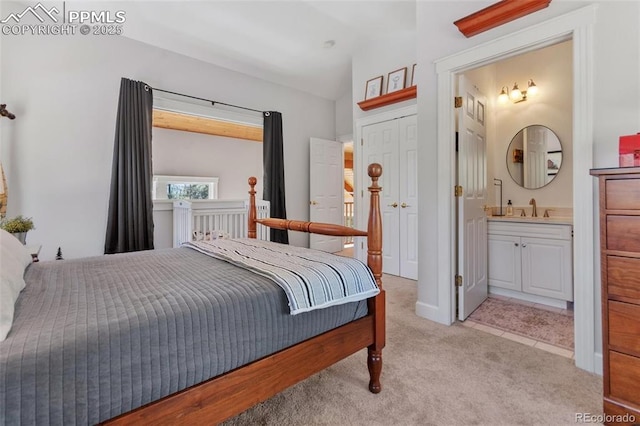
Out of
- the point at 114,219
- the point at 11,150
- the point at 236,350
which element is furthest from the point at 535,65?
the point at 11,150

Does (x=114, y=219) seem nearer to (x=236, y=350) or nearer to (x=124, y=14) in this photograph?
(x=124, y=14)

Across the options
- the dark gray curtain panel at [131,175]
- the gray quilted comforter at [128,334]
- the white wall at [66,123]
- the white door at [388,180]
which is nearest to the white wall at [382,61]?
the white door at [388,180]

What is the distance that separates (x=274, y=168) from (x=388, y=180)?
1723 mm

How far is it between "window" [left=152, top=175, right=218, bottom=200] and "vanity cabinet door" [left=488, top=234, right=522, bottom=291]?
17.1 feet

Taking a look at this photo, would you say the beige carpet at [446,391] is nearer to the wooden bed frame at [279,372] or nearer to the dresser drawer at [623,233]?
the wooden bed frame at [279,372]

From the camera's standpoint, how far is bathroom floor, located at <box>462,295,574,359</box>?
2.12m

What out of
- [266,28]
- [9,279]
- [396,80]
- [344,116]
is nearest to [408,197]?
[396,80]

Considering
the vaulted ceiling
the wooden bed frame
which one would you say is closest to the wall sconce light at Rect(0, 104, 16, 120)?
the vaulted ceiling

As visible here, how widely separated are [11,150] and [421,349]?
12.8ft

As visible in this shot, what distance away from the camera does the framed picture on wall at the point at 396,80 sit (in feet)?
12.5

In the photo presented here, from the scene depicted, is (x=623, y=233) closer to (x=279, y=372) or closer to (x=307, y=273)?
(x=307, y=273)

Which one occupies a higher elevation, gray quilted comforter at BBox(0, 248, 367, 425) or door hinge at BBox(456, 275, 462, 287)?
gray quilted comforter at BBox(0, 248, 367, 425)

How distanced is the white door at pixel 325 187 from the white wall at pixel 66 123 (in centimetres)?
231

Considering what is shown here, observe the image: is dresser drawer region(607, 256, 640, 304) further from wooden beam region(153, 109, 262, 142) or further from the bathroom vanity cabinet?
wooden beam region(153, 109, 262, 142)
